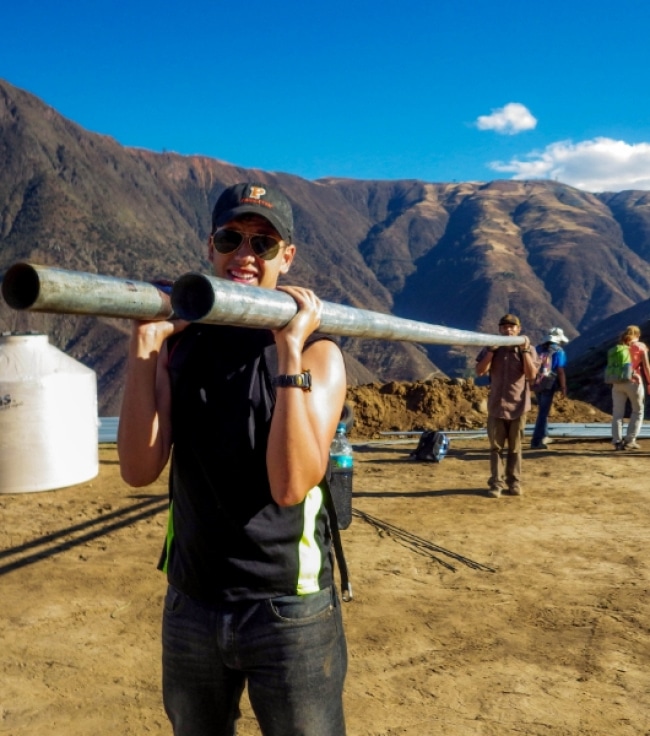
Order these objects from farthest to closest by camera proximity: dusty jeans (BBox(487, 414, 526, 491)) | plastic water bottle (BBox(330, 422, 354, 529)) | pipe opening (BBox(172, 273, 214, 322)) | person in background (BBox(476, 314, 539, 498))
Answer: dusty jeans (BBox(487, 414, 526, 491)) < person in background (BBox(476, 314, 539, 498)) < plastic water bottle (BBox(330, 422, 354, 529)) < pipe opening (BBox(172, 273, 214, 322))

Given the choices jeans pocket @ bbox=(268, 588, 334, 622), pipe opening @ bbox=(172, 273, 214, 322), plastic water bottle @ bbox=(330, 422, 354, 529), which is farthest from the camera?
plastic water bottle @ bbox=(330, 422, 354, 529)

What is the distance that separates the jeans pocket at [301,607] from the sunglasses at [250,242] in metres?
0.92

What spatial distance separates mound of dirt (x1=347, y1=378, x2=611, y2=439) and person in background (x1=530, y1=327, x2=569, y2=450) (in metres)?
3.40

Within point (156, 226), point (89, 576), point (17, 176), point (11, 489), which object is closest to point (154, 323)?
point (89, 576)

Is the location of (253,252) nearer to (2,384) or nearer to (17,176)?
(2,384)

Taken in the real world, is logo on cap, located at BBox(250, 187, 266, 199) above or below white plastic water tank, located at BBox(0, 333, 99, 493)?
above

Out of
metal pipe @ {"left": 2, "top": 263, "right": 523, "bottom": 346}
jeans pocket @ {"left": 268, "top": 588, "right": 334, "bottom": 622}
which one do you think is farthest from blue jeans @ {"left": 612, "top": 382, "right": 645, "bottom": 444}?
metal pipe @ {"left": 2, "top": 263, "right": 523, "bottom": 346}

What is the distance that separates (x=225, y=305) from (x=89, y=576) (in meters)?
5.08

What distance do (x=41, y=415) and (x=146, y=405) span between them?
6.84m

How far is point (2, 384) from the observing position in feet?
25.9

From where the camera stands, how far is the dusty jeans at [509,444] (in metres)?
7.90

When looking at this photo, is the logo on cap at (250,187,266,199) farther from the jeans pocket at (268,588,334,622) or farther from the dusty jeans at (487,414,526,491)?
the dusty jeans at (487,414,526,491)

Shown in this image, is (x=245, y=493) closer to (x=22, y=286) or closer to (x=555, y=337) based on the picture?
(x=22, y=286)

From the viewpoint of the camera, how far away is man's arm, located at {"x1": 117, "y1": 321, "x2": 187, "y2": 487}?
176 cm
